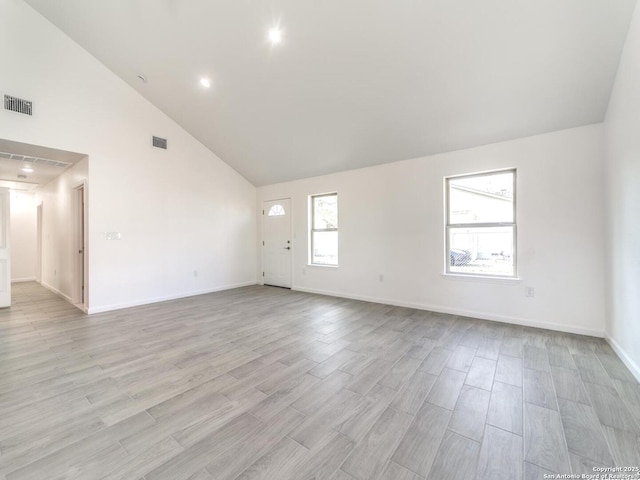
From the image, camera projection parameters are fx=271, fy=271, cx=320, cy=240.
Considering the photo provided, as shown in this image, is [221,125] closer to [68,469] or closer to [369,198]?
[369,198]

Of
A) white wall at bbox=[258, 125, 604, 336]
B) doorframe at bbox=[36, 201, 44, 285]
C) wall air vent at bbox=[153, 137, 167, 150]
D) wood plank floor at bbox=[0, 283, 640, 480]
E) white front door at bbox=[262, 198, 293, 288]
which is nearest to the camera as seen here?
wood plank floor at bbox=[0, 283, 640, 480]

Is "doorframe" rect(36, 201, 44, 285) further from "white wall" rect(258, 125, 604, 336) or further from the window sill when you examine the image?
the window sill

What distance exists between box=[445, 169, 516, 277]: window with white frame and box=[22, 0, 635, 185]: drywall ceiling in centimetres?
59

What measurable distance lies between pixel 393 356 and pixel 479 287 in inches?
80.5

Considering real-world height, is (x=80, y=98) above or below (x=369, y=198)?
above

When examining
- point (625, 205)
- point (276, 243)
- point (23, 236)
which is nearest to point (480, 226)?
point (625, 205)

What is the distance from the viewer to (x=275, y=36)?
315 centimetres

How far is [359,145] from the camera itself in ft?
14.8

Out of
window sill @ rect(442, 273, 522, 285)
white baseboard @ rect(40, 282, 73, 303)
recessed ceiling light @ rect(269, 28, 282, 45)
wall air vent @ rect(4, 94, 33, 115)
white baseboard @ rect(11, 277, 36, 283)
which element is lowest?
white baseboard @ rect(40, 282, 73, 303)

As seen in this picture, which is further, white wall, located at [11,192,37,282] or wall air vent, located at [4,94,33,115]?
white wall, located at [11,192,37,282]

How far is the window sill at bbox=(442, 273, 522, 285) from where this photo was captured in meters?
3.67

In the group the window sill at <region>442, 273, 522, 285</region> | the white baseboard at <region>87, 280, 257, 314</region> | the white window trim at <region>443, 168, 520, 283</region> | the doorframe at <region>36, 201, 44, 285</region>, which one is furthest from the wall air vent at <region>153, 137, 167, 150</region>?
the window sill at <region>442, 273, 522, 285</region>

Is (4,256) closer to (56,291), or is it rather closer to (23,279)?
(56,291)

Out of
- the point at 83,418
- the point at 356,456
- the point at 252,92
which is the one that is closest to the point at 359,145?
the point at 252,92
